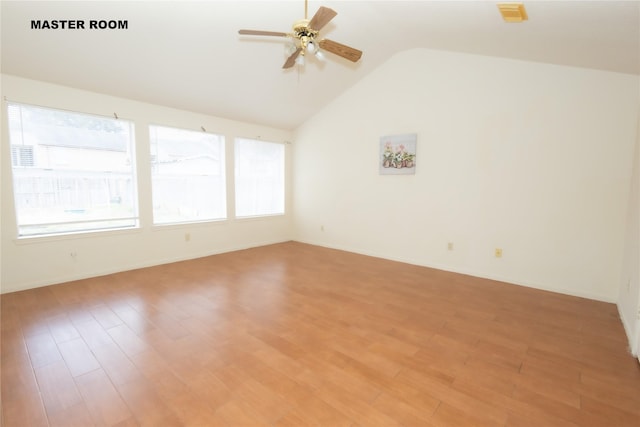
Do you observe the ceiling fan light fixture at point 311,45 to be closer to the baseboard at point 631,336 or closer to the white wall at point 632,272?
the white wall at point 632,272

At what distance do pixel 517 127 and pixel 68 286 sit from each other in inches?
230

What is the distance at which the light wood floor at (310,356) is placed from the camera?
5.38 ft

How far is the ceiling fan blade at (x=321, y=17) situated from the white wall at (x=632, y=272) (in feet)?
10.2

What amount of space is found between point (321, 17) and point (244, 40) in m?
1.78

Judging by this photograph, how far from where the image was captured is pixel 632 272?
2596 millimetres

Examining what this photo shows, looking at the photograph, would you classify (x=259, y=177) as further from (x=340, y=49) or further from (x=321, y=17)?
(x=321, y=17)

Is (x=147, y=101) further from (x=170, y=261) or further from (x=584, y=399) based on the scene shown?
(x=584, y=399)

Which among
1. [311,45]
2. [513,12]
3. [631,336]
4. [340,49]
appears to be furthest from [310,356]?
[513,12]

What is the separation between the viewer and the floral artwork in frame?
179 inches

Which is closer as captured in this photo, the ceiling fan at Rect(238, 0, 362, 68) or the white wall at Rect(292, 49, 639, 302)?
the ceiling fan at Rect(238, 0, 362, 68)

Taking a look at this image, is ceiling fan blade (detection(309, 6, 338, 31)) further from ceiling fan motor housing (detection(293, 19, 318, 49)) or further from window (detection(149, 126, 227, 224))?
window (detection(149, 126, 227, 224))

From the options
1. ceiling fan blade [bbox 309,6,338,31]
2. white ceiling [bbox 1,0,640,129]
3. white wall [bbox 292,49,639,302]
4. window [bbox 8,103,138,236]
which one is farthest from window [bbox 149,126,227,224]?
ceiling fan blade [bbox 309,6,338,31]

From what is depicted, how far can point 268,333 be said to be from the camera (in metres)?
2.48

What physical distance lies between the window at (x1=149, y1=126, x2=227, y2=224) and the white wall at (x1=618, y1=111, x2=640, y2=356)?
5.28 metres
